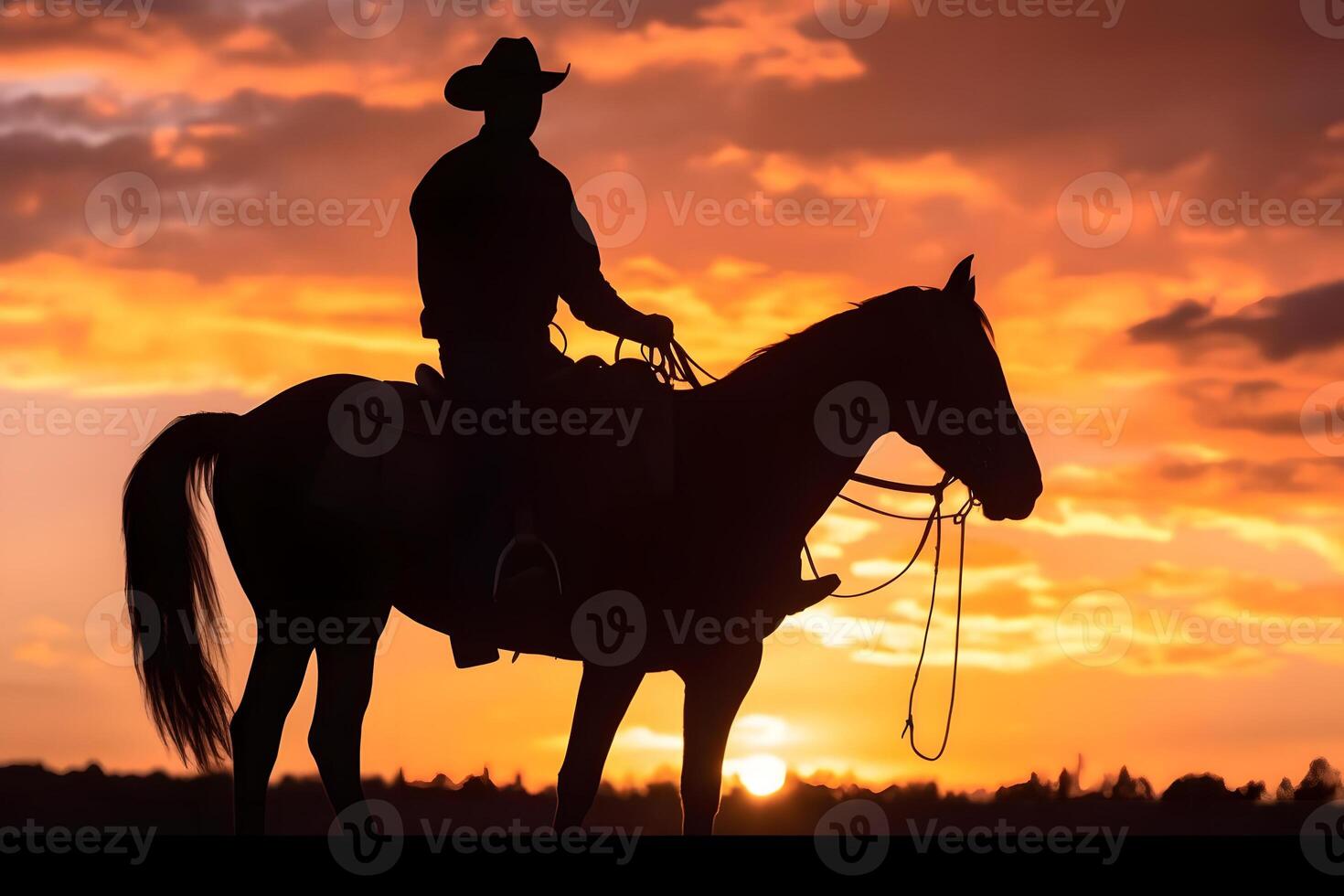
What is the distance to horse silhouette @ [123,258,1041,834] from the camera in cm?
917

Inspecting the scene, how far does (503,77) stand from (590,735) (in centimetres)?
405


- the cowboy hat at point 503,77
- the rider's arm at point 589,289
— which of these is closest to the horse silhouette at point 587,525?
the rider's arm at point 589,289

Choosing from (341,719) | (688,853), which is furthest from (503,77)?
(688,853)

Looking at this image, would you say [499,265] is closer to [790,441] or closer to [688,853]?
[790,441]

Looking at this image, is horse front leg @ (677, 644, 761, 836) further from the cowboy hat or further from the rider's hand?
the cowboy hat

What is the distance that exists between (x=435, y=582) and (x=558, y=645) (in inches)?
33.9

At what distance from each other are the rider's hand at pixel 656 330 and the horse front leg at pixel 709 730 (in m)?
1.98

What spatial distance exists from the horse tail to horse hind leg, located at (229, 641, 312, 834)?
12.9 inches

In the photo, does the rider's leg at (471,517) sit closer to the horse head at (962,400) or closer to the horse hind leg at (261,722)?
the horse hind leg at (261,722)

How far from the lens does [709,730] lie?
9.21 meters

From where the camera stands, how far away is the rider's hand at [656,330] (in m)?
9.61

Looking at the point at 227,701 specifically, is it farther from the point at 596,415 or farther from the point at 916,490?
the point at 916,490

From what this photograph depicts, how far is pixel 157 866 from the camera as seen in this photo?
22.4ft

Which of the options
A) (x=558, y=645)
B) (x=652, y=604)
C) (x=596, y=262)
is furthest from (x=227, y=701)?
(x=596, y=262)
